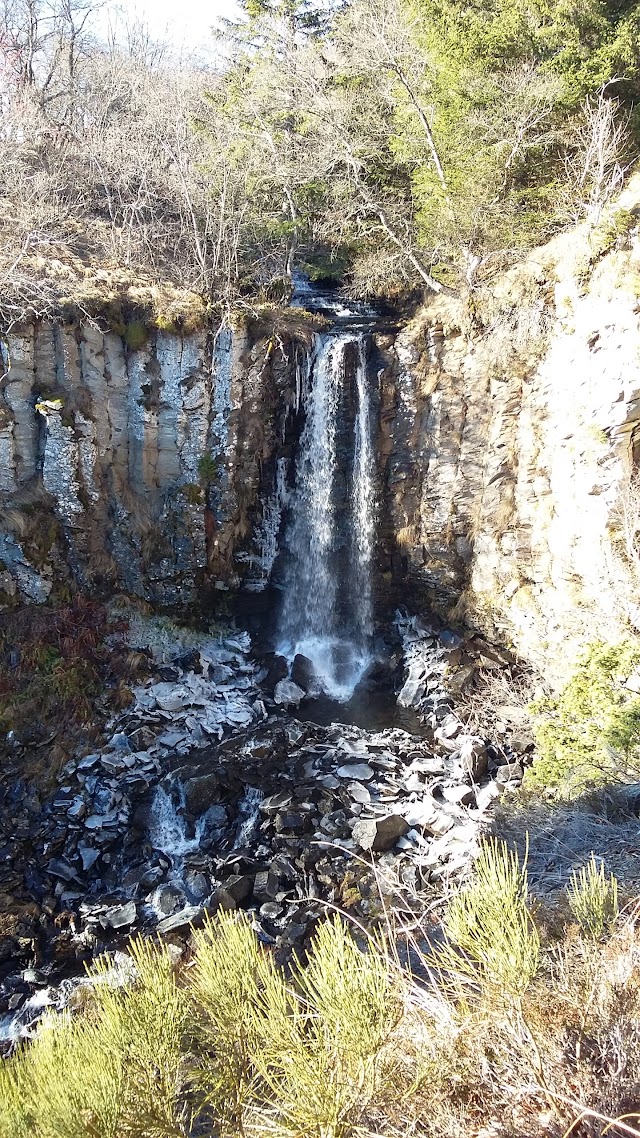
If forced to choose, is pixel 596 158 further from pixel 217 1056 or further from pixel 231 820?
pixel 217 1056

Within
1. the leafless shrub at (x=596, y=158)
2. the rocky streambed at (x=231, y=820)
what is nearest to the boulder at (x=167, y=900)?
the rocky streambed at (x=231, y=820)

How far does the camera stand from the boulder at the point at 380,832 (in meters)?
7.05

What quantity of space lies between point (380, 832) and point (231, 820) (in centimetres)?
189

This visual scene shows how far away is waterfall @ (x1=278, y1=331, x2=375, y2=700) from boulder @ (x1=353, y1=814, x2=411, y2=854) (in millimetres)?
3687

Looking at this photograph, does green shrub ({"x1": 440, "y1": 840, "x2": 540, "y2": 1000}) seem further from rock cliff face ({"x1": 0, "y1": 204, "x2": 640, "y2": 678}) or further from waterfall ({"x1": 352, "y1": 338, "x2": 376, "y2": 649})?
waterfall ({"x1": 352, "y1": 338, "x2": 376, "y2": 649})

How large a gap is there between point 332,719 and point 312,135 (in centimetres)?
1144

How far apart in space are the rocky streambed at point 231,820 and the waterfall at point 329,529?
117 centimetres

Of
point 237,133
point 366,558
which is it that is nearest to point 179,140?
point 237,133

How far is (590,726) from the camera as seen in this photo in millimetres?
6910

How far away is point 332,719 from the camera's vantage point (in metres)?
9.62

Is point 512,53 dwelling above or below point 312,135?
below

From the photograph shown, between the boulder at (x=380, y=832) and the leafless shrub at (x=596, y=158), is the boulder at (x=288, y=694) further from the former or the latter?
the leafless shrub at (x=596, y=158)

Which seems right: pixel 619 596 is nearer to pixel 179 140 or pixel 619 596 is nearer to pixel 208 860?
pixel 208 860

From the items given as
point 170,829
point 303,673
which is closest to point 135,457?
point 303,673
